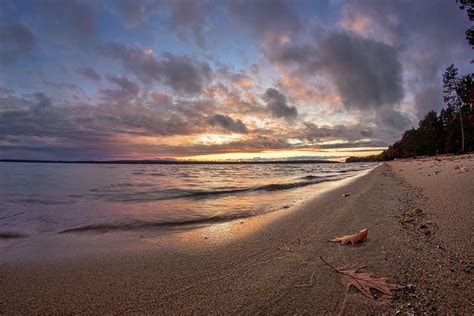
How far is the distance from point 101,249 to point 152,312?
244cm

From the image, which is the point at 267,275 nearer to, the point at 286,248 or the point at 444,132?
the point at 286,248

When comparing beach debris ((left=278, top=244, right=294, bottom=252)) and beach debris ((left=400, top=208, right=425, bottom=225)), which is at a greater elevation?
beach debris ((left=400, top=208, right=425, bottom=225))

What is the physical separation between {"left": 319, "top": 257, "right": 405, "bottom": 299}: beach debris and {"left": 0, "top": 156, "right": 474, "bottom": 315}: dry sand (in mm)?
77

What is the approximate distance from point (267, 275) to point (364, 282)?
3.02ft

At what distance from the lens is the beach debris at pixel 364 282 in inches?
72.9

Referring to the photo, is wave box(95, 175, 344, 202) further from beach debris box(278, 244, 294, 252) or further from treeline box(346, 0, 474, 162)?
treeline box(346, 0, 474, 162)

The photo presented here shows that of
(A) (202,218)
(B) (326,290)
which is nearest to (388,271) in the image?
(B) (326,290)

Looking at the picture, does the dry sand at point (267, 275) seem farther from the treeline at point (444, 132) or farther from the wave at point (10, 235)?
the treeline at point (444, 132)

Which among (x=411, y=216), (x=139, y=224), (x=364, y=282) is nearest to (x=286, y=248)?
(x=364, y=282)

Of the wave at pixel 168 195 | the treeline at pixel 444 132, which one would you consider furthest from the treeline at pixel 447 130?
the wave at pixel 168 195

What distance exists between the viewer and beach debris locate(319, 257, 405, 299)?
6.07 feet

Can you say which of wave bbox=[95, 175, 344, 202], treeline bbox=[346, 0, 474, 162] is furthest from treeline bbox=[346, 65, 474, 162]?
wave bbox=[95, 175, 344, 202]

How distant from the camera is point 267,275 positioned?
2416 millimetres

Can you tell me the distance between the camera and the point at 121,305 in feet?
6.79
